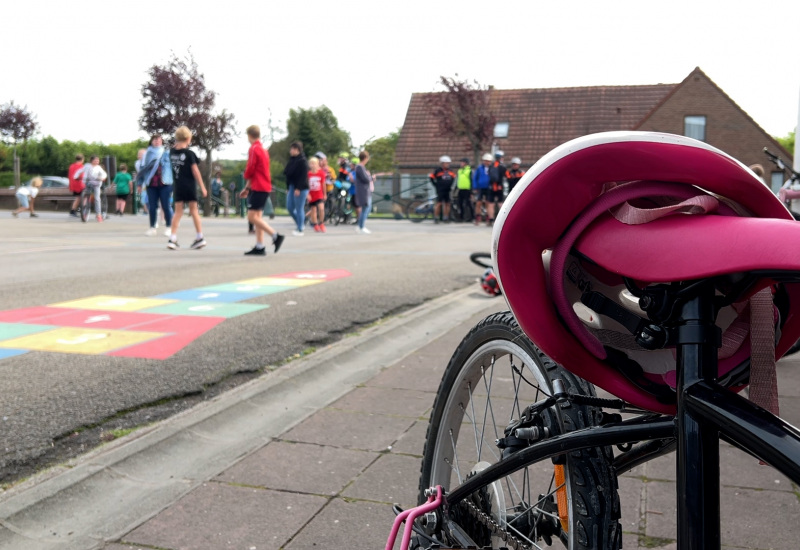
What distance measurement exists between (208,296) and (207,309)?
89 cm

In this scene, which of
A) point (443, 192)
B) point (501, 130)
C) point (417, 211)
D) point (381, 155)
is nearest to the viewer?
point (443, 192)

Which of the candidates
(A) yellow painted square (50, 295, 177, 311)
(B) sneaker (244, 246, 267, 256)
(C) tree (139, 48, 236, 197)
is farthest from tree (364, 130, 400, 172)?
(A) yellow painted square (50, 295, 177, 311)

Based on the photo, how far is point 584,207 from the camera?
1428mm

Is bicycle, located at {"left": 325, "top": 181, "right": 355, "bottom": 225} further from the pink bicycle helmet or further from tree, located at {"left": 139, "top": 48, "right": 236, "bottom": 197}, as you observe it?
the pink bicycle helmet

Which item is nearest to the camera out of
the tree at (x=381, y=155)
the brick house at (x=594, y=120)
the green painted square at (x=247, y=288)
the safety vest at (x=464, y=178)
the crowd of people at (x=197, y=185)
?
the green painted square at (x=247, y=288)

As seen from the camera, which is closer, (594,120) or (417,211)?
(417,211)

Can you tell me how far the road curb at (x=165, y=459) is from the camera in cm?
276

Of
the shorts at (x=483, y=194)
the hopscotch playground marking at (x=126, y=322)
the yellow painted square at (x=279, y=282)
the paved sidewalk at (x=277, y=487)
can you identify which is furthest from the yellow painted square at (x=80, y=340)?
the shorts at (x=483, y=194)

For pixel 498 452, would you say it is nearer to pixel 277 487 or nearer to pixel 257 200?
pixel 277 487

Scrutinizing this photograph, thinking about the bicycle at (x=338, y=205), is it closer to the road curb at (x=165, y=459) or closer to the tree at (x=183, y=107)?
the tree at (x=183, y=107)

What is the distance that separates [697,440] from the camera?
3.88ft

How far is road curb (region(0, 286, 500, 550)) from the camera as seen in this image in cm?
276

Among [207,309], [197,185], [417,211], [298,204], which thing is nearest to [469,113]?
[417,211]

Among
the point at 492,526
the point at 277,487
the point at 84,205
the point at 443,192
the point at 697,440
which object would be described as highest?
the point at 443,192
